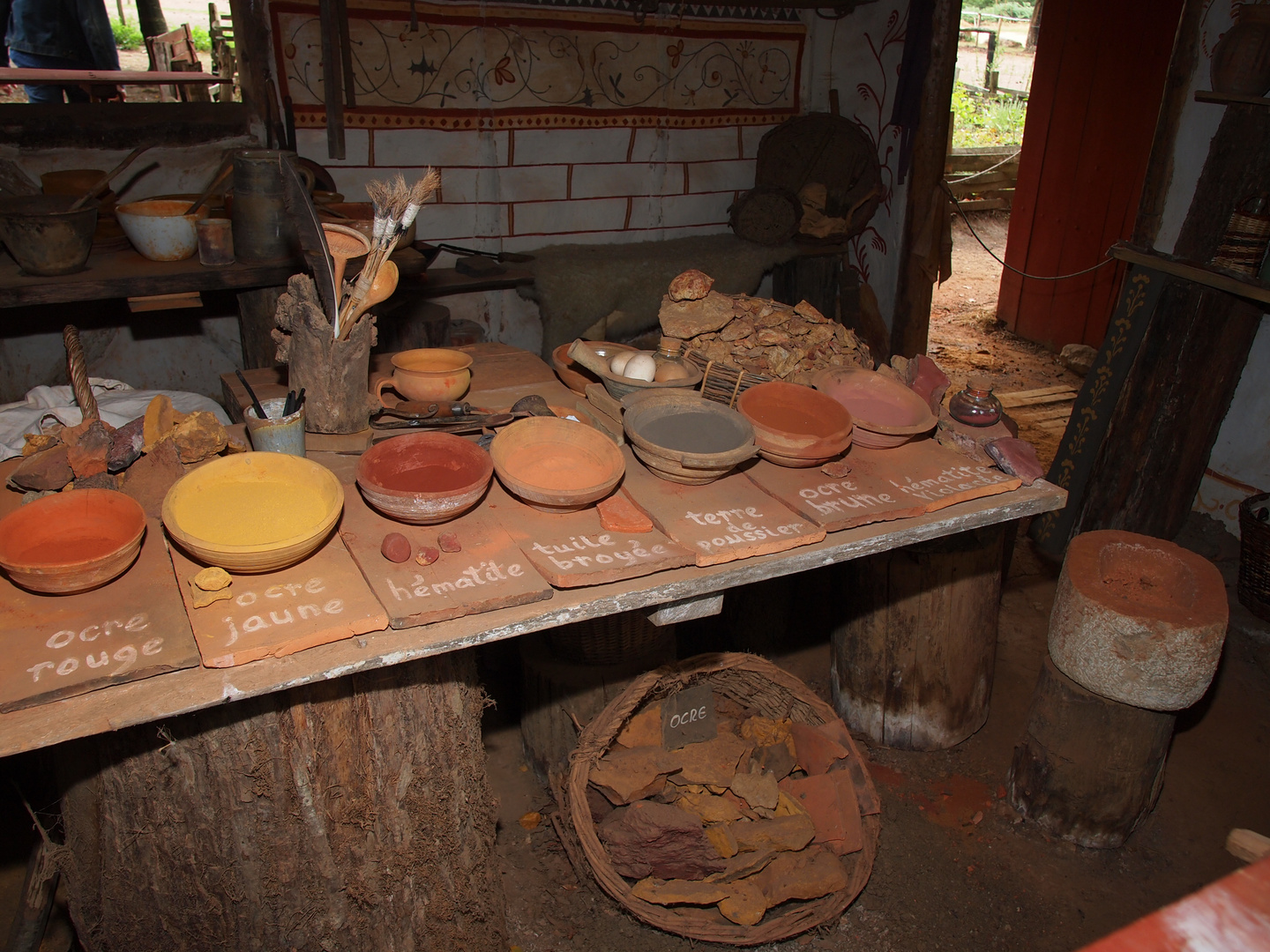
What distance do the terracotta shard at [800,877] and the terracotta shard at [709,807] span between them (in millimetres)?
192

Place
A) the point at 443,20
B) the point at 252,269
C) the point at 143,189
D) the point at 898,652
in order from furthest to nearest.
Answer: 1. the point at 443,20
2. the point at 143,189
3. the point at 252,269
4. the point at 898,652

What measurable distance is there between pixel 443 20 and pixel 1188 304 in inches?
169

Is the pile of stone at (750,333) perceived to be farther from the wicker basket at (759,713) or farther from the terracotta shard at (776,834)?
the terracotta shard at (776,834)

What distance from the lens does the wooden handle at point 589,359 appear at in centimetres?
269

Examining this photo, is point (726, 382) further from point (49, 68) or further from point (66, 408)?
point (49, 68)

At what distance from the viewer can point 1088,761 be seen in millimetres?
2914

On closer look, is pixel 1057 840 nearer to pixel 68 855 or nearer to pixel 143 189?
pixel 68 855

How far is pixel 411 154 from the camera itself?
5.21 meters

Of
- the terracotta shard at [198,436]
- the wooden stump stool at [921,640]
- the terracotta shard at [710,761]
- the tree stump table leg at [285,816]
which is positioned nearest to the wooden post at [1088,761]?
the wooden stump stool at [921,640]

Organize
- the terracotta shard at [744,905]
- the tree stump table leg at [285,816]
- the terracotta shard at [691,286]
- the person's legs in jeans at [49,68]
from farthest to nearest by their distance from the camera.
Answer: the person's legs in jeans at [49,68], the terracotta shard at [691,286], the terracotta shard at [744,905], the tree stump table leg at [285,816]

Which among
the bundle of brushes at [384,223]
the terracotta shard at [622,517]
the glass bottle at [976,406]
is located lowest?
the terracotta shard at [622,517]

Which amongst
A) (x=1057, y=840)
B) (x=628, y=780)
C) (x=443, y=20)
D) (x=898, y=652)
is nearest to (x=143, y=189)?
(x=443, y=20)

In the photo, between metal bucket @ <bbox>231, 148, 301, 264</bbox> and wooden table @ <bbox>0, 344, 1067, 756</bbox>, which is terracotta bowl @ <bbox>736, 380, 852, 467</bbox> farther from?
metal bucket @ <bbox>231, 148, 301, 264</bbox>

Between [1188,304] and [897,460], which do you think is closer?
[897,460]
